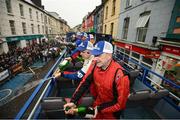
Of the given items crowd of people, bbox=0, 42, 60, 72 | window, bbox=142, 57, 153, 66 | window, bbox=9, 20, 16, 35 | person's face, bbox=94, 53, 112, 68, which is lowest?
crowd of people, bbox=0, 42, 60, 72

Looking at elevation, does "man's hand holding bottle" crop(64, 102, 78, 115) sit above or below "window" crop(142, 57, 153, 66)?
above

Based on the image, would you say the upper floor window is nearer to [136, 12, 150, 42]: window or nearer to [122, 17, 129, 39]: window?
[122, 17, 129, 39]: window

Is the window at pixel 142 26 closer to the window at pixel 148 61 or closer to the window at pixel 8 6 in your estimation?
the window at pixel 148 61

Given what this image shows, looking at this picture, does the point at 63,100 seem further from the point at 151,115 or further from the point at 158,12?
the point at 158,12

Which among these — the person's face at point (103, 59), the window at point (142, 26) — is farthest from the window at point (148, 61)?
the person's face at point (103, 59)

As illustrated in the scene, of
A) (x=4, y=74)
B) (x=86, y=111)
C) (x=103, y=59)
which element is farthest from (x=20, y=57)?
(x=103, y=59)

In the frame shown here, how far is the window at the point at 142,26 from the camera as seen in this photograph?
772 cm

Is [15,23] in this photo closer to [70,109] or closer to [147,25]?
[147,25]

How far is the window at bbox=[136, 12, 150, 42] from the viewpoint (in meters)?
7.72

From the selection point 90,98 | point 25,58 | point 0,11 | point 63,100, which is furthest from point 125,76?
point 0,11

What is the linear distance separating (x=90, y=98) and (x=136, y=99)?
4.41 feet

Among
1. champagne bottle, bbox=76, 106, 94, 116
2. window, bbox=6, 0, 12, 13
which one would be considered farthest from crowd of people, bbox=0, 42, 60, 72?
champagne bottle, bbox=76, 106, 94, 116

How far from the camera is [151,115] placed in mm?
3424

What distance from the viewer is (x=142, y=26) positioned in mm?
7867
